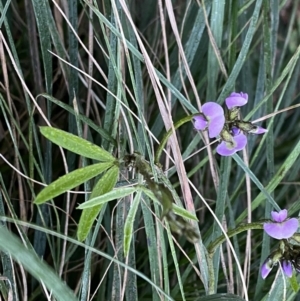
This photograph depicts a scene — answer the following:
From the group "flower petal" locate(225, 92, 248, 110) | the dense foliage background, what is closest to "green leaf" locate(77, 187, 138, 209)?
the dense foliage background

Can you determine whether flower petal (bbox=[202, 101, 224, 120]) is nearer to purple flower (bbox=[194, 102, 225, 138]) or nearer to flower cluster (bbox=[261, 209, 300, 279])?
purple flower (bbox=[194, 102, 225, 138])

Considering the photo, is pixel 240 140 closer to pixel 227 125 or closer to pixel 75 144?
pixel 227 125

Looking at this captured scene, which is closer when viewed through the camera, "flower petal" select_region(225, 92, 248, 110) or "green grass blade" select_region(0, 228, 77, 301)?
"green grass blade" select_region(0, 228, 77, 301)

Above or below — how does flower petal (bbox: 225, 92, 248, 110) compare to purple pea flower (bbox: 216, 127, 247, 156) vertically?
above

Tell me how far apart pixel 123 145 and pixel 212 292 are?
0.59ft

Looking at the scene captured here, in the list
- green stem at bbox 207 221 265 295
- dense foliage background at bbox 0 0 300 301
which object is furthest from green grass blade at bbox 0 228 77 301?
green stem at bbox 207 221 265 295

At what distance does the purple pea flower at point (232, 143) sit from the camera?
1.58 feet

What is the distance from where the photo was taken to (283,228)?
Answer: 0.47 m

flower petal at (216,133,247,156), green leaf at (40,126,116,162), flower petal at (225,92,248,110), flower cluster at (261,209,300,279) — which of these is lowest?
flower cluster at (261,209,300,279)

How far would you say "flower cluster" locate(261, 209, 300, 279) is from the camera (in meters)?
0.47

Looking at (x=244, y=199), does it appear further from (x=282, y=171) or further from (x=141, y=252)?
(x=282, y=171)

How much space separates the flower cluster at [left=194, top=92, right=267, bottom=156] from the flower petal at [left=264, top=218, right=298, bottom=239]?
73 mm

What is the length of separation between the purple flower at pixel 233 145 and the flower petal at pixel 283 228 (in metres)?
0.07

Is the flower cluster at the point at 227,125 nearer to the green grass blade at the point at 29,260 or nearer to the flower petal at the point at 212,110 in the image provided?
the flower petal at the point at 212,110
